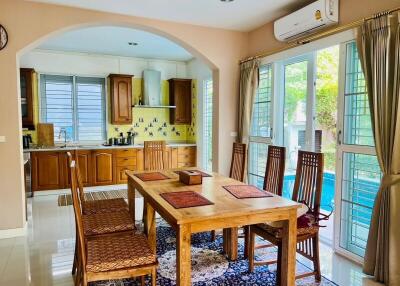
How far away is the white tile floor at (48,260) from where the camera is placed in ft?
8.25

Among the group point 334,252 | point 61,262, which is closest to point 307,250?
point 334,252

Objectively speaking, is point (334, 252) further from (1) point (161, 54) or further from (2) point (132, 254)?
(1) point (161, 54)

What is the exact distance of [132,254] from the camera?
188 centimetres

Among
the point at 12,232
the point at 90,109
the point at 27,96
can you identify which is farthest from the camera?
the point at 90,109

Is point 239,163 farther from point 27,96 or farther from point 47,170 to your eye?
point 27,96

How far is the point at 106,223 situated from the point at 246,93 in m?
2.71

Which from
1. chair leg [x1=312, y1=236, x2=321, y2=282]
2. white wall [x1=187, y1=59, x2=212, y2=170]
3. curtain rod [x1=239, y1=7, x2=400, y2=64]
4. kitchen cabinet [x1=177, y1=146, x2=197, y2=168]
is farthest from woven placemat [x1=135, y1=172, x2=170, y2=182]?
white wall [x1=187, y1=59, x2=212, y2=170]

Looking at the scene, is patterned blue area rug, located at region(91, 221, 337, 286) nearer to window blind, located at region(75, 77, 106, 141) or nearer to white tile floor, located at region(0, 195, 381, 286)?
white tile floor, located at region(0, 195, 381, 286)

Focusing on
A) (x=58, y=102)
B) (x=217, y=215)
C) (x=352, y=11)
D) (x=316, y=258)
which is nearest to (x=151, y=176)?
(x=217, y=215)

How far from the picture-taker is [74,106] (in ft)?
19.8

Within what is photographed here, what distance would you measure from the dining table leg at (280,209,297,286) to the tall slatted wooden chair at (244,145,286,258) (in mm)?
710

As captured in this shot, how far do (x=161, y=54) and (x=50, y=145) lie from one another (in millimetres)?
2795

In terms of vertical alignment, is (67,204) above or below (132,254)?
below

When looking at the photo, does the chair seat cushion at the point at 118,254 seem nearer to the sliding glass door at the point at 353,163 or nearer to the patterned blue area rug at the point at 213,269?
the patterned blue area rug at the point at 213,269
